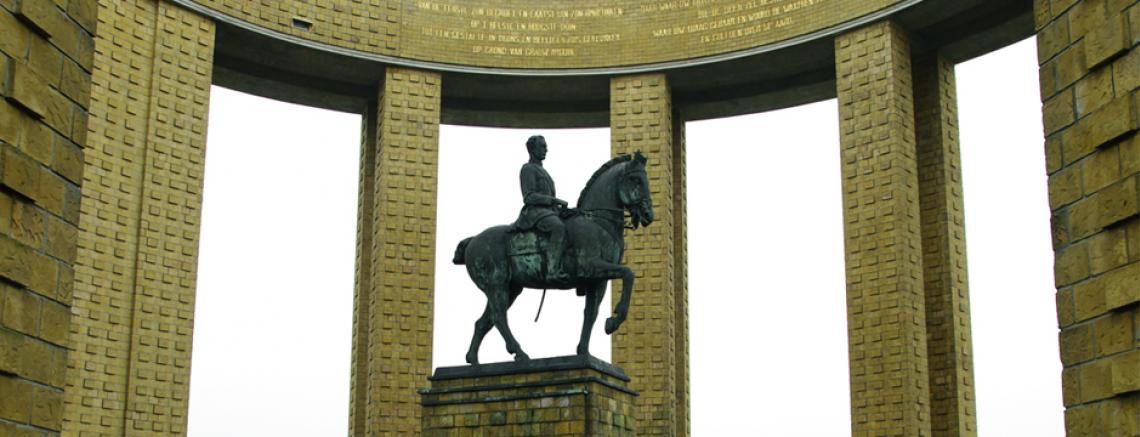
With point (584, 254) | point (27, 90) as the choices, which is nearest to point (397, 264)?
point (584, 254)

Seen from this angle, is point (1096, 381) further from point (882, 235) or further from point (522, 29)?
point (522, 29)

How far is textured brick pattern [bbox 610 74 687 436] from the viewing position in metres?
23.5

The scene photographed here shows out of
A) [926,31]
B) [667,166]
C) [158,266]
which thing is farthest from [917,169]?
[158,266]

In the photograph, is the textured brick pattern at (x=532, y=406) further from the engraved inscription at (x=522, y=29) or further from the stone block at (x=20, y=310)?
the engraved inscription at (x=522, y=29)

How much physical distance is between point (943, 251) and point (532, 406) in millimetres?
10434

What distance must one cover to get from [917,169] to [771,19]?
368 centimetres

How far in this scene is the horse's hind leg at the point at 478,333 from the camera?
16164 mm

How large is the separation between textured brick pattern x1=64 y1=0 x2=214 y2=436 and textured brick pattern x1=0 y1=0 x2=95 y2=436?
1320cm

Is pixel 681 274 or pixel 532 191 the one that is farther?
pixel 681 274

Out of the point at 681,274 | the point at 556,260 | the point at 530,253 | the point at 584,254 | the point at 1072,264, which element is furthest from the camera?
the point at 681,274

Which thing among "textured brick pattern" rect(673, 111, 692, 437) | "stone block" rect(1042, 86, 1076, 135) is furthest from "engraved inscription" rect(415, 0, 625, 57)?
"stone block" rect(1042, 86, 1076, 135)

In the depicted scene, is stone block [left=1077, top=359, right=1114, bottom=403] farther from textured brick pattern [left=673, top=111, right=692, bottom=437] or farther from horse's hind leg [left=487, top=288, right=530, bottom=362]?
textured brick pattern [left=673, top=111, right=692, bottom=437]

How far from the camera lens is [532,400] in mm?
15453

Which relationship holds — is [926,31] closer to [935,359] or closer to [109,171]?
[935,359]
